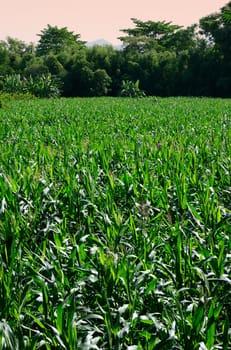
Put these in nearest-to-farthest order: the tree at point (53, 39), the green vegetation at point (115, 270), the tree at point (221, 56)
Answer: the green vegetation at point (115, 270) → the tree at point (221, 56) → the tree at point (53, 39)

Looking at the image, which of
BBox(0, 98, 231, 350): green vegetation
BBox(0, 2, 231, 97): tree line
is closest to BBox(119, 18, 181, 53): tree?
BBox(0, 2, 231, 97): tree line

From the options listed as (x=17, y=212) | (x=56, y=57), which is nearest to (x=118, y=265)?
(x=17, y=212)

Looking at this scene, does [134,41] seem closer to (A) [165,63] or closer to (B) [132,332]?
(A) [165,63]

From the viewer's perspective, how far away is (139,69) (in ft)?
158

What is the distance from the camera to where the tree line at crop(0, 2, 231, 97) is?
42219mm

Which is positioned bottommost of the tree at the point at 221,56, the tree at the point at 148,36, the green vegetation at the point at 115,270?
the green vegetation at the point at 115,270

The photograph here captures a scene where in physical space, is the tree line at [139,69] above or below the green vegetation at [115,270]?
above

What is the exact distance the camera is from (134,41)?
208 ft

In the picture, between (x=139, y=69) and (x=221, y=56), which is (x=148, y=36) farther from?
(x=221, y=56)

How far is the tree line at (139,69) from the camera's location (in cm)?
4222

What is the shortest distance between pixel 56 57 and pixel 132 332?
49493mm

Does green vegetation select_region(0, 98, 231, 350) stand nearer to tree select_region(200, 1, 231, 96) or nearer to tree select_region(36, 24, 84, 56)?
tree select_region(200, 1, 231, 96)

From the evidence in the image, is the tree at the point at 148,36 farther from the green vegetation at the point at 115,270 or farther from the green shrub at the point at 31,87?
the green vegetation at the point at 115,270

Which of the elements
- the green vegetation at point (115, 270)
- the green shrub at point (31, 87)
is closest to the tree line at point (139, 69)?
the green shrub at point (31, 87)
